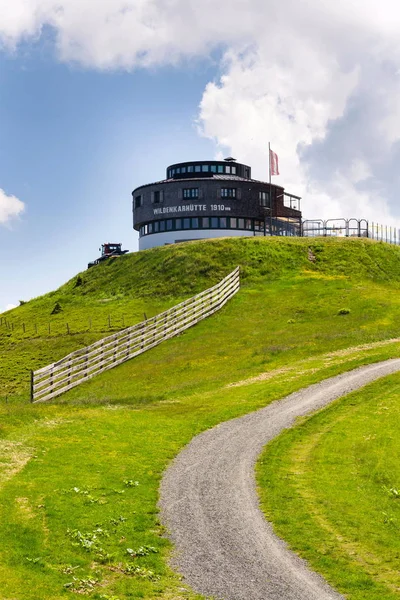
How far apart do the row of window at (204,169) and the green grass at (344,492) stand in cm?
6616

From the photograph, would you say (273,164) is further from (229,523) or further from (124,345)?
(229,523)

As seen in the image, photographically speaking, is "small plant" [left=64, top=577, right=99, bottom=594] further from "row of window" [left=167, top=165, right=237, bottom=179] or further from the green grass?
"row of window" [left=167, top=165, right=237, bottom=179]

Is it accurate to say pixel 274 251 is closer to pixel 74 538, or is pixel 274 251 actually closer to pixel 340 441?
pixel 340 441

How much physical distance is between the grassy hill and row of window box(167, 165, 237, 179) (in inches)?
675

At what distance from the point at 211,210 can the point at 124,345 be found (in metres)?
39.5

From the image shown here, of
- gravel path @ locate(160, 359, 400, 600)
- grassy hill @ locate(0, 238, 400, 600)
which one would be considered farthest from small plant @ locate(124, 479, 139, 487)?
gravel path @ locate(160, 359, 400, 600)

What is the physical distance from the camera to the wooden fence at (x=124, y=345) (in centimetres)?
4229

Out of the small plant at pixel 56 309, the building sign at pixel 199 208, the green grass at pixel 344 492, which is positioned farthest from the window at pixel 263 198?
the green grass at pixel 344 492

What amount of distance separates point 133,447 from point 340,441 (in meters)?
7.79

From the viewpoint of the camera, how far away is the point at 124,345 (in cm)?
5072

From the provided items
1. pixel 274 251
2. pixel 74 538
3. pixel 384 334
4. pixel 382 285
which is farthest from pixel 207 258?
pixel 74 538

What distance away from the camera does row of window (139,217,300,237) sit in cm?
8762

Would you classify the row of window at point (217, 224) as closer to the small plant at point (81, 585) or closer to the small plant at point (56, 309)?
the small plant at point (56, 309)

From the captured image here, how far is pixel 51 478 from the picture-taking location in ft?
72.8
